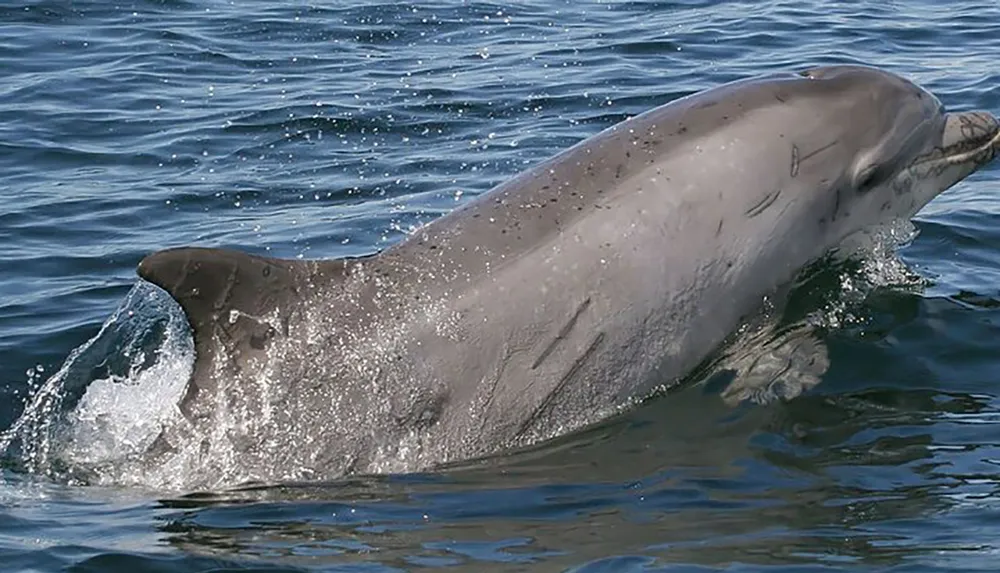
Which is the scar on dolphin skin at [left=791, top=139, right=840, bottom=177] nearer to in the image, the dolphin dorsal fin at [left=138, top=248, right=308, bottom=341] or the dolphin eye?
the dolphin eye

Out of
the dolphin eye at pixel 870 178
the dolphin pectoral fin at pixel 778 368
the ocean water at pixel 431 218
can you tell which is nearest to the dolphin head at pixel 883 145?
the dolphin eye at pixel 870 178

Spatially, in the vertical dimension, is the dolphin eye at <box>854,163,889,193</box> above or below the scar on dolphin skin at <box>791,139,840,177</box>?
below

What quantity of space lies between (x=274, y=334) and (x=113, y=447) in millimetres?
1492

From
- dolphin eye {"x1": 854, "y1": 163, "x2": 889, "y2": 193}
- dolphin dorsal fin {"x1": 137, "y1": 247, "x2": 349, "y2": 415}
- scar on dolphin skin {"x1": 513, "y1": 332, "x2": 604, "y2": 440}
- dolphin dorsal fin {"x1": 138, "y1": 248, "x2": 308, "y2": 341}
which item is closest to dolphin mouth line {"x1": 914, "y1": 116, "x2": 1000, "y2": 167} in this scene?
dolphin eye {"x1": 854, "y1": 163, "x2": 889, "y2": 193}

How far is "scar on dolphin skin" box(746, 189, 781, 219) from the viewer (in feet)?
36.1

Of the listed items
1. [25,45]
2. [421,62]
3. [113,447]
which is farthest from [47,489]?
[25,45]

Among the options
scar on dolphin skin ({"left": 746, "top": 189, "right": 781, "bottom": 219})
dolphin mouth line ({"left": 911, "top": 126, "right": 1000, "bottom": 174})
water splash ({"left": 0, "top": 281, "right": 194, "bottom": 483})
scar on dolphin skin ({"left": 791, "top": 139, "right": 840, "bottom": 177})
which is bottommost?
water splash ({"left": 0, "top": 281, "right": 194, "bottom": 483})

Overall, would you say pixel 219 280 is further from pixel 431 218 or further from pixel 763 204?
pixel 431 218

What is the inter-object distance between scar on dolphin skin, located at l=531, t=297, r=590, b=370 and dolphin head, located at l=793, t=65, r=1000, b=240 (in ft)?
5.75

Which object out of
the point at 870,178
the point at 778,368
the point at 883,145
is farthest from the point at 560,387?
the point at 883,145

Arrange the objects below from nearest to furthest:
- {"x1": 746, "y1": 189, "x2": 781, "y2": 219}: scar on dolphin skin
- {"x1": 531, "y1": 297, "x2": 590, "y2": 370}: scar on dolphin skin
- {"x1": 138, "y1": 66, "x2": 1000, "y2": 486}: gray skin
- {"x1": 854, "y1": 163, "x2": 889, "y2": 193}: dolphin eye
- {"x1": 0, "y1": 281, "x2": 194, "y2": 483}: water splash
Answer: {"x1": 138, "y1": 66, "x2": 1000, "y2": 486}: gray skin < {"x1": 531, "y1": 297, "x2": 590, "y2": 370}: scar on dolphin skin < {"x1": 0, "y1": 281, "x2": 194, "y2": 483}: water splash < {"x1": 746, "y1": 189, "x2": 781, "y2": 219}: scar on dolphin skin < {"x1": 854, "y1": 163, "x2": 889, "y2": 193}: dolphin eye

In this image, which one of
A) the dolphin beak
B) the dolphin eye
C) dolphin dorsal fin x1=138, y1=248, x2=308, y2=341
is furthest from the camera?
the dolphin beak

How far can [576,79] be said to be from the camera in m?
21.0

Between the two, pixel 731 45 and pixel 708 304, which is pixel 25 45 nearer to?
pixel 731 45
